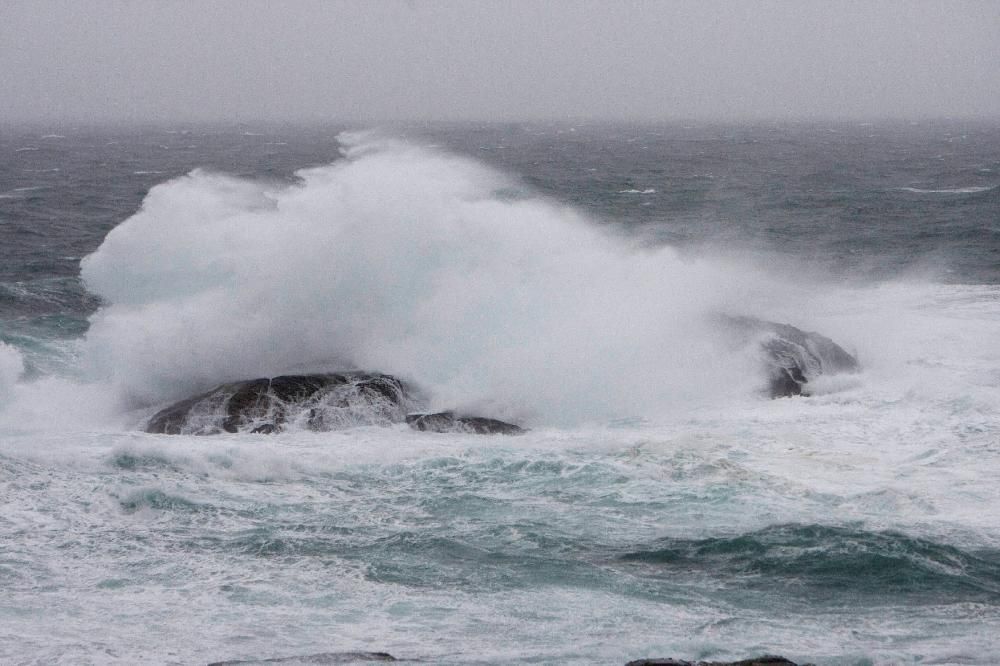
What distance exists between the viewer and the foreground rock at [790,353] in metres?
16.7

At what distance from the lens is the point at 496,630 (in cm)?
901

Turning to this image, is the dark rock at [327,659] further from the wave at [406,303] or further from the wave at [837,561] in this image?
the wave at [406,303]

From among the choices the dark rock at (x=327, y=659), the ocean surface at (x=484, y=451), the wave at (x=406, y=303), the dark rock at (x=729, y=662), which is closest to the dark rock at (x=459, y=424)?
the ocean surface at (x=484, y=451)

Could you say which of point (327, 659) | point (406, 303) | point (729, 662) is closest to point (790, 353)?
point (406, 303)

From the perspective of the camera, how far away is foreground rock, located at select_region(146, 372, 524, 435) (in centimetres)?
1449

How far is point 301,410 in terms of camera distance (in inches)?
581

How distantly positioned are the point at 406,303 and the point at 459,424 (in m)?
4.20

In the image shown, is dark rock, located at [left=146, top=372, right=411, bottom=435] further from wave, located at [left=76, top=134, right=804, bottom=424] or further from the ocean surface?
wave, located at [left=76, top=134, right=804, bottom=424]

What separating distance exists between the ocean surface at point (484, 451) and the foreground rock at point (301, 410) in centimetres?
38

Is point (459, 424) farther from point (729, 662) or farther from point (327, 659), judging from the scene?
point (729, 662)

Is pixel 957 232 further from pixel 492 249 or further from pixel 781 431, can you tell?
pixel 781 431

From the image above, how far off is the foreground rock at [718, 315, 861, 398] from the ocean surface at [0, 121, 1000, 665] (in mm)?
365

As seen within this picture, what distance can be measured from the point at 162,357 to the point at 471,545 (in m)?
8.41

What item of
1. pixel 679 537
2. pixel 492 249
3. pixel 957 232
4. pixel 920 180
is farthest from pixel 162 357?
pixel 920 180
